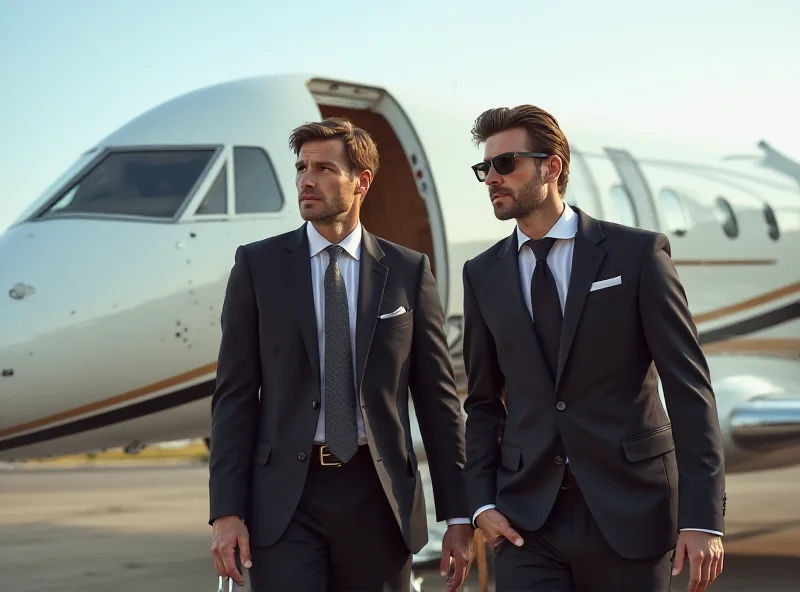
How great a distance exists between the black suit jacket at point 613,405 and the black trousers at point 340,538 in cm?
28

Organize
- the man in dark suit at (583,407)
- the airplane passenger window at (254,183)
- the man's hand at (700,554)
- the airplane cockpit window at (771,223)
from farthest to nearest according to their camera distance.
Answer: the airplane cockpit window at (771,223) < the airplane passenger window at (254,183) < the man in dark suit at (583,407) < the man's hand at (700,554)

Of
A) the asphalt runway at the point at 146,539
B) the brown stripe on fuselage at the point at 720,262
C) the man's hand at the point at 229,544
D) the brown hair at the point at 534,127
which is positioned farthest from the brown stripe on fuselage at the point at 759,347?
the man's hand at the point at 229,544

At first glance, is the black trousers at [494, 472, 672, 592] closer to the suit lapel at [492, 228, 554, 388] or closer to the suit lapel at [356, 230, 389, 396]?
the suit lapel at [492, 228, 554, 388]

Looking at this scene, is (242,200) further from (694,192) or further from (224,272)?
(694,192)

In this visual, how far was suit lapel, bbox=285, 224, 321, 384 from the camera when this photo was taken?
125 inches

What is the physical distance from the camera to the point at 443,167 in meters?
7.64

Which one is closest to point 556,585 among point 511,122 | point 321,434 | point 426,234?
point 321,434

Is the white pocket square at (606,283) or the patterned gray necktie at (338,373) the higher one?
the white pocket square at (606,283)

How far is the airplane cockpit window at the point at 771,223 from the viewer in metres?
9.84

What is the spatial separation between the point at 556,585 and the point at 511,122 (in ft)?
4.18

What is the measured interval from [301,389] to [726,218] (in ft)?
23.5

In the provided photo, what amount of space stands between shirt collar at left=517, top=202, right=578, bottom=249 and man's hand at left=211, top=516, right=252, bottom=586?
1129mm

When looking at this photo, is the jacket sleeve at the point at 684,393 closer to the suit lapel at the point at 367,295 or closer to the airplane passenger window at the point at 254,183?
the suit lapel at the point at 367,295

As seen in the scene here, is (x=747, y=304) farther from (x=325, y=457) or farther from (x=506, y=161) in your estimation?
(x=325, y=457)
